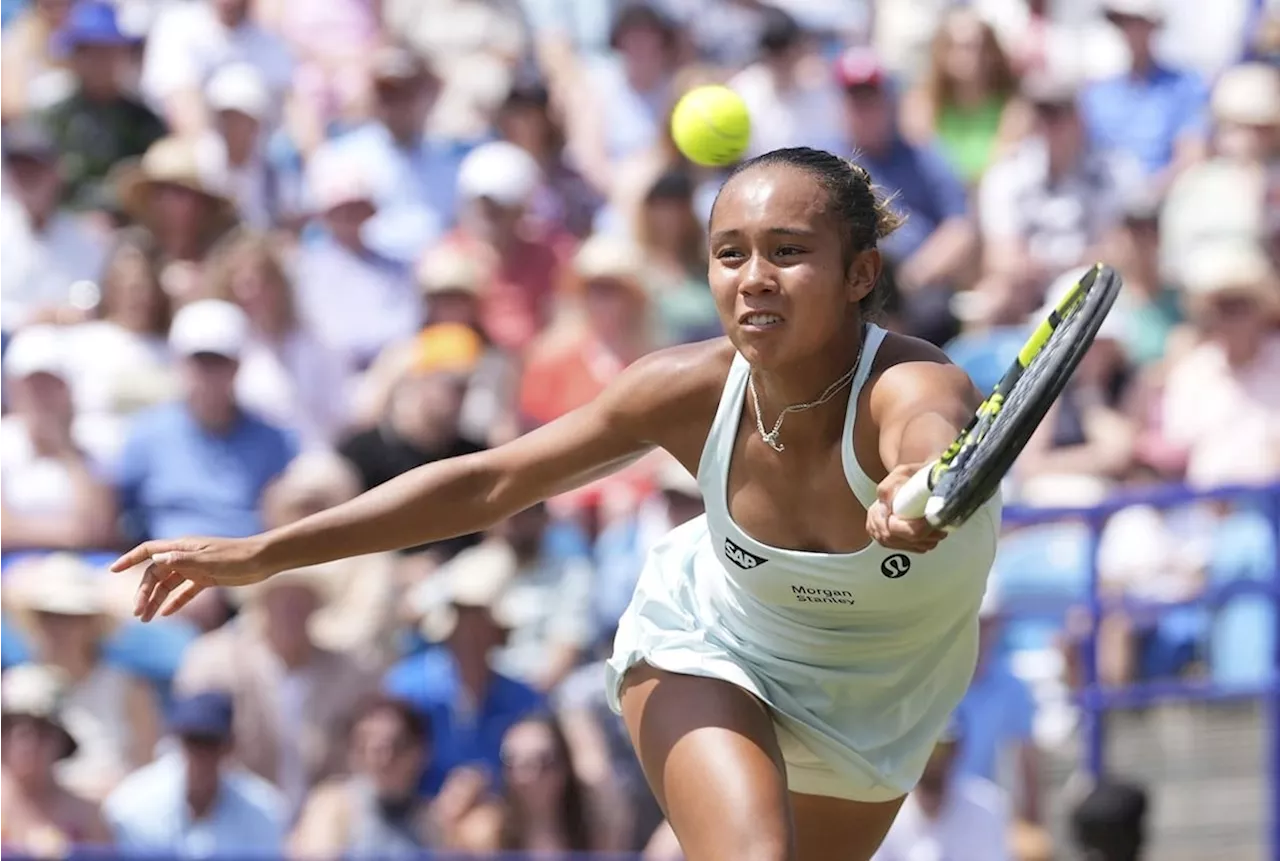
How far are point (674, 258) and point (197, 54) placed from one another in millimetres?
3035

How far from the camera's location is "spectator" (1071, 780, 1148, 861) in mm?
6637

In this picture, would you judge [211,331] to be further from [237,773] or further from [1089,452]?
[1089,452]

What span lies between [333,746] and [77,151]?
3736mm

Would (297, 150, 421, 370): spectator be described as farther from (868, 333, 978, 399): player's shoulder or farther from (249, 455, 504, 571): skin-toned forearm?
(868, 333, 978, 399): player's shoulder

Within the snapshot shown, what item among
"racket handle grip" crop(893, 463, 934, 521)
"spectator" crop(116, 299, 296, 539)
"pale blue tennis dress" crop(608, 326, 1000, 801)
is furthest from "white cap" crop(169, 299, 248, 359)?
"racket handle grip" crop(893, 463, 934, 521)

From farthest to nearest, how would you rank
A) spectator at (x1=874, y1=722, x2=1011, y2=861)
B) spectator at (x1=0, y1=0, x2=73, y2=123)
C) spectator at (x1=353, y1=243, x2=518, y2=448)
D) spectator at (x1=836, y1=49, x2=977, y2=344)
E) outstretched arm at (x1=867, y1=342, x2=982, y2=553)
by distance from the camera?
spectator at (x1=0, y1=0, x2=73, y2=123) → spectator at (x1=836, y1=49, x2=977, y2=344) → spectator at (x1=353, y1=243, x2=518, y2=448) → spectator at (x1=874, y1=722, x2=1011, y2=861) → outstretched arm at (x1=867, y1=342, x2=982, y2=553)

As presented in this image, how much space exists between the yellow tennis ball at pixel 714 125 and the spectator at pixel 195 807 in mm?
4206

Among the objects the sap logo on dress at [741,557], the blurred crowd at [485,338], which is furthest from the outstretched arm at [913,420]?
the blurred crowd at [485,338]

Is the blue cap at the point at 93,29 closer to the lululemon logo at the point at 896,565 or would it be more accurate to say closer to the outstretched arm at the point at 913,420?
the outstretched arm at the point at 913,420

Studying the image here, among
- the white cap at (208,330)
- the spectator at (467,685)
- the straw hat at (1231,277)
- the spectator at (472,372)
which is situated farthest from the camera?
the spectator at (472,372)

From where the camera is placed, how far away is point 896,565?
438 cm

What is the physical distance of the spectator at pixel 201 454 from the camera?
9203 millimetres

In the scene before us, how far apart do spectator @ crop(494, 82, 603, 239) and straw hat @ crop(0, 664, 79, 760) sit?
3.37m

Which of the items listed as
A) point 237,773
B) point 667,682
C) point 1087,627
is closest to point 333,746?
point 237,773
